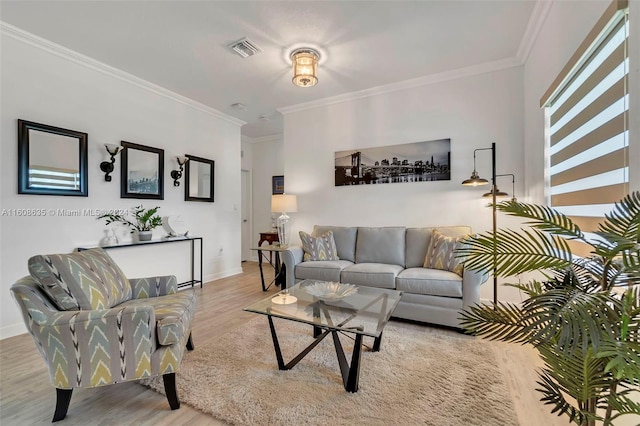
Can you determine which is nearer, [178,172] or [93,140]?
[93,140]

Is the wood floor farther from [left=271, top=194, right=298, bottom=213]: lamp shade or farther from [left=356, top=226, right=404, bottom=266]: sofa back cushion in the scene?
[left=271, top=194, right=298, bottom=213]: lamp shade

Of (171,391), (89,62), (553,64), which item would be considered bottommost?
(171,391)

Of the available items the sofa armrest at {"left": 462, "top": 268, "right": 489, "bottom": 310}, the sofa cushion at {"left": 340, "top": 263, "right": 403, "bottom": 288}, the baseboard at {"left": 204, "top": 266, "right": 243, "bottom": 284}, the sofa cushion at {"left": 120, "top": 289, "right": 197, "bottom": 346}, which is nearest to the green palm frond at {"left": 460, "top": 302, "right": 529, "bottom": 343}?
the sofa cushion at {"left": 120, "top": 289, "right": 197, "bottom": 346}

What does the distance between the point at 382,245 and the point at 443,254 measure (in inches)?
29.0

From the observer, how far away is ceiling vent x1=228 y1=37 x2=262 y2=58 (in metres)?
2.69

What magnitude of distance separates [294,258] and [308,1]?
8.27ft

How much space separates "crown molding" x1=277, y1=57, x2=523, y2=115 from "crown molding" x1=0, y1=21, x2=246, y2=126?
4.74 feet

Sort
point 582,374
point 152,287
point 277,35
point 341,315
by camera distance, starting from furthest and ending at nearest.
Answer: point 277,35 → point 152,287 → point 341,315 → point 582,374

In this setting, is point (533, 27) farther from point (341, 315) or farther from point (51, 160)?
point (51, 160)

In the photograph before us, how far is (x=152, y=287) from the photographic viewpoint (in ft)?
7.07

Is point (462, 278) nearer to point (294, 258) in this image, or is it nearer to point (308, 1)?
point (294, 258)

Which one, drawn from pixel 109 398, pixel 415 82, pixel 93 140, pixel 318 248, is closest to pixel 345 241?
pixel 318 248

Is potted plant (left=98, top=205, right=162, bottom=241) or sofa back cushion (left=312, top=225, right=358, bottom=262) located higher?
potted plant (left=98, top=205, right=162, bottom=241)

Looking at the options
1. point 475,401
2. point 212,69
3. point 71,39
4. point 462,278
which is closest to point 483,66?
point 462,278
